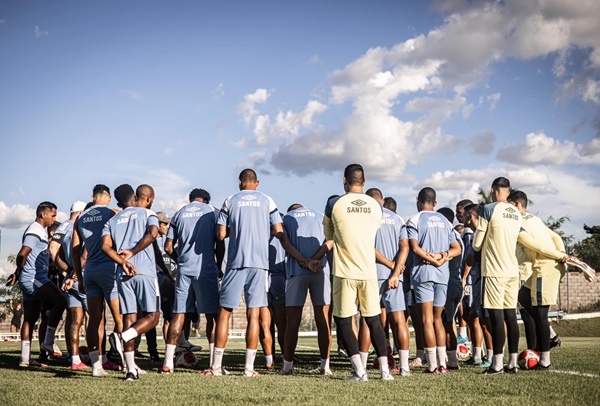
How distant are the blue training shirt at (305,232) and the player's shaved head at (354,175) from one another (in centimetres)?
132

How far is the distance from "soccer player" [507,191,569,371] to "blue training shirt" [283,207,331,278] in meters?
2.72

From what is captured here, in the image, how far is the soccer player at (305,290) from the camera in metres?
8.54

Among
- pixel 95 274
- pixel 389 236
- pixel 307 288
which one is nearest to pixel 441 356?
pixel 389 236

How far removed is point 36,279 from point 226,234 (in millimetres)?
3616

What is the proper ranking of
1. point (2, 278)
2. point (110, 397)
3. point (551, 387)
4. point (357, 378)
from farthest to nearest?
point (2, 278), point (357, 378), point (551, 387), point (110, 397)

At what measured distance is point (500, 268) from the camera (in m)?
8.05

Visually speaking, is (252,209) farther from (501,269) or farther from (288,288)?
(501,269)

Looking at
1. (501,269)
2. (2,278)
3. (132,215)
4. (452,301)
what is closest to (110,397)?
(132,215)

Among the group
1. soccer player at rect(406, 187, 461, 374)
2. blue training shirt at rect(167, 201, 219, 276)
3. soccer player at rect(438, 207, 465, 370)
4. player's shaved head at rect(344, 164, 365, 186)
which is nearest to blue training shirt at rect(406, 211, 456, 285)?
soccer player at rect(406, 187, 461, 374)

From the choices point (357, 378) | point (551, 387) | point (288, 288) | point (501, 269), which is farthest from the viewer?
point (288, 288)

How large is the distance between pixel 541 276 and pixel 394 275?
2146 millimetres

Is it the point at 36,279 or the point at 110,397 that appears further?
the point at 36,279

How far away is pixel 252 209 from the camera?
27.5ft

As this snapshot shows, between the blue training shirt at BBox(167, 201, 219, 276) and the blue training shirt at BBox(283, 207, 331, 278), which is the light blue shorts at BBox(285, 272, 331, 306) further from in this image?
the blue training shirt at BBox(167, 201, 219, 276)
